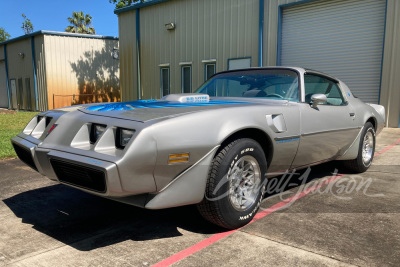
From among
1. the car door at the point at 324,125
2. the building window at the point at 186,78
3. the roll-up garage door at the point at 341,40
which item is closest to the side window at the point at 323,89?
the car door at the point at 324,125

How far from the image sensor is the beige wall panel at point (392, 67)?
8898mm

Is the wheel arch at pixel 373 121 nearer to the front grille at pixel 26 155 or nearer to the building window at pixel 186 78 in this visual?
the front grille at pixel 26 155

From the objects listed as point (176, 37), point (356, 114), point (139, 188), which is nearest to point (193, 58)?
point (176, 37)

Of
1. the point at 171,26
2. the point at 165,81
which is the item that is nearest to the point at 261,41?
the point at 171,26

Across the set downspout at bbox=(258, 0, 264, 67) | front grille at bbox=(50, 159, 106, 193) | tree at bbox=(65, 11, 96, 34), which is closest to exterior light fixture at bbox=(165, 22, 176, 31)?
downspout at bbox=(258, 0, 264, 67)

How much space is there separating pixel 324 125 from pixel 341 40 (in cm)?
755

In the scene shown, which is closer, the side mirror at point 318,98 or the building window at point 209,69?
the side mirror at point 318,98

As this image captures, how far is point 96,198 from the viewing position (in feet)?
12.3

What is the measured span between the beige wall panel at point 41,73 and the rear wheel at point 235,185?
789 inches

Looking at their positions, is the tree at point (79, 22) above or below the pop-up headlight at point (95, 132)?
above

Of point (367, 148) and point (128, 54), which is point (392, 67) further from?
point (128, 54)

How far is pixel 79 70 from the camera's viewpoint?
21.6 metres

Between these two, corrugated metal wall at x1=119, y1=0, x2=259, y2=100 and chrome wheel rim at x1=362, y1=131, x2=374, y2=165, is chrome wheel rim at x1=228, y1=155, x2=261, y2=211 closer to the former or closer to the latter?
chrome wheel rim at x1=362, y1=131, x2=374, y2=165

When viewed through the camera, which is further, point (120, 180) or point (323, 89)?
point (323, 89)
